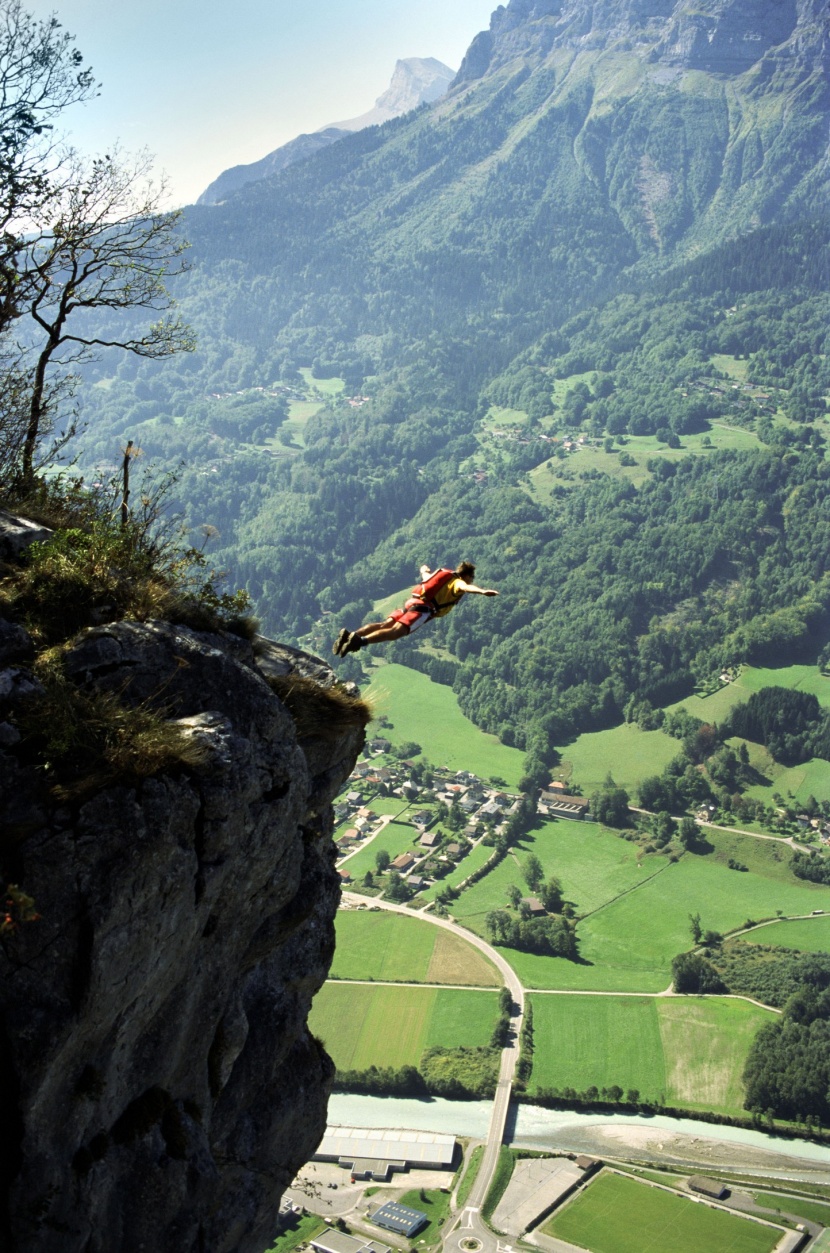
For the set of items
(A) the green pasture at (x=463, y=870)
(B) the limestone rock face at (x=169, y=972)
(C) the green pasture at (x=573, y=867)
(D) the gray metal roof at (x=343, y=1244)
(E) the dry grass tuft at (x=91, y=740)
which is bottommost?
(C) the green pasture at (x=573, y=867)

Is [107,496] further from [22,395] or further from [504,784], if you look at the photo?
[504,784]

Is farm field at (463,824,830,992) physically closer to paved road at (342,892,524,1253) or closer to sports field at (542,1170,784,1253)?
paved road at (342,892,524,1253)

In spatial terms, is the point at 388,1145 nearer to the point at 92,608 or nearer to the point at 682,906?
the point at 682,906

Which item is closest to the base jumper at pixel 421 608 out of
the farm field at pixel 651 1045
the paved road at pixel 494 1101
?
the paved road at pixel 494 1101

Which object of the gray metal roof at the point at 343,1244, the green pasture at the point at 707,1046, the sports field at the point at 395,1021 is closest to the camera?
the gray metal roof at the point at 343,1244

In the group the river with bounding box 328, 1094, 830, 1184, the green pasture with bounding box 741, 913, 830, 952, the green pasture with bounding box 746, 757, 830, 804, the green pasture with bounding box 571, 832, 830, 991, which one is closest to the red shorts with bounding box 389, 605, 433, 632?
the river with bounding box 328, 1094, 830, 1184

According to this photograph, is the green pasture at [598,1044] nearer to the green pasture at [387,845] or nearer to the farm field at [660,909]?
the farm field at [660,909]
